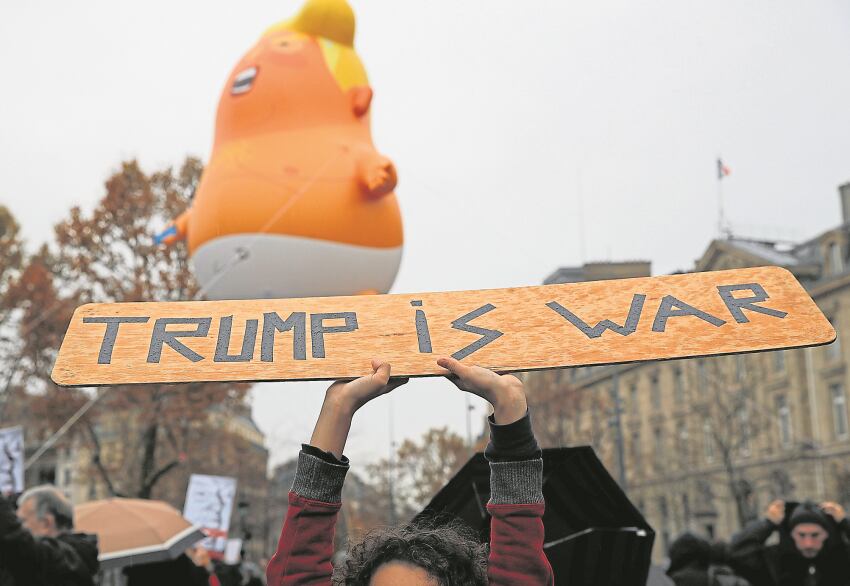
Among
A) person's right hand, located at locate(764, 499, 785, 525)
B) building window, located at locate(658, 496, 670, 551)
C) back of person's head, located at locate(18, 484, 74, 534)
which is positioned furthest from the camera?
building window, located at locate(658, 496, 670, 551)

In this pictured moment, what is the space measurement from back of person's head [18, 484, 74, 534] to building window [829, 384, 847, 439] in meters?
35.8

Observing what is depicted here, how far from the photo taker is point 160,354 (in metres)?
2.18

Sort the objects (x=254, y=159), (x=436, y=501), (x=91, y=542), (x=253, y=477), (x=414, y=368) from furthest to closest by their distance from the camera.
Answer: (x=253, y=477) < (x=254, y=159) < (x=91, y=542) < (x=436, y=501) < (x=414, y=368)

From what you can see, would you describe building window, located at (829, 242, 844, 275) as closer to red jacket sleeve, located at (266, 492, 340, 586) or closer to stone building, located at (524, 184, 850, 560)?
stone building, located at (524, 184, 850, 560)

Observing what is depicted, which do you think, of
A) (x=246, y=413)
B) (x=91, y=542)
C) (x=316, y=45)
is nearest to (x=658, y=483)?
(x=246, y=413)

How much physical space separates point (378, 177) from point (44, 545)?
4.97 m

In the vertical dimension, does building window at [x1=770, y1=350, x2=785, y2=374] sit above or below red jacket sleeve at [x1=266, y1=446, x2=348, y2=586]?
above

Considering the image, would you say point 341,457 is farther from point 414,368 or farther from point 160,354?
point 160,354

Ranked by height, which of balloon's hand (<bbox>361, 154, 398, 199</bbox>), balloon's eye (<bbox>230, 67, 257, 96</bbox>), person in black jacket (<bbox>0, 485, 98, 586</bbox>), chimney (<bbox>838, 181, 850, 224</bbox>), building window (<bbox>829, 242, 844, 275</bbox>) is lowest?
person in black jacket (<bbox>0, 485, 98, 586</bbox>)

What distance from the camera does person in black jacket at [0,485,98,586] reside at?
360 centimetres

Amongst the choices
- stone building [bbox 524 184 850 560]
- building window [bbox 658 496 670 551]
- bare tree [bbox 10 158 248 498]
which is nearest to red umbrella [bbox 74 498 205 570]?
bare tree [bbox 10 158 248 498]

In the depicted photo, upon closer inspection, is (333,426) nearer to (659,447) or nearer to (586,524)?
(586,524)

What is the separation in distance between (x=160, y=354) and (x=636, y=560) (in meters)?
1.77

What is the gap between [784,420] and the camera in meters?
39.7
